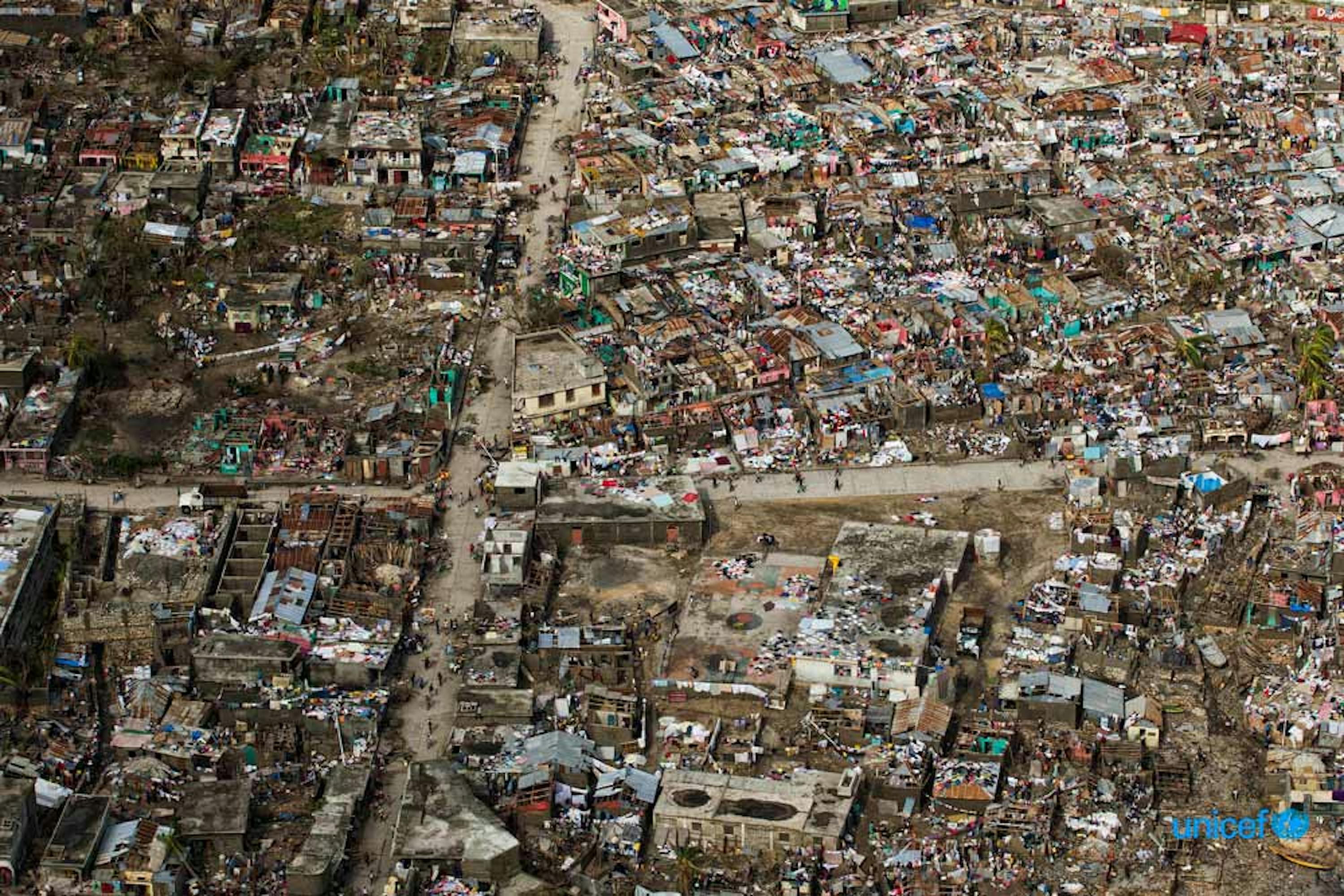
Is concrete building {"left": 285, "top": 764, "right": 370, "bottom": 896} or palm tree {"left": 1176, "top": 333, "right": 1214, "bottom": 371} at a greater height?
palm tree {"left": 1176, "top": 333, "right": 1214, "bottom": 371}

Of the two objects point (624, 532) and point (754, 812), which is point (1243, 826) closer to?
point (754, 812)

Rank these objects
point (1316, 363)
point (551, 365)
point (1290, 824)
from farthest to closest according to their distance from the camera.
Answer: point (1316, 363) < point (551, 365) < point (1290, 824)

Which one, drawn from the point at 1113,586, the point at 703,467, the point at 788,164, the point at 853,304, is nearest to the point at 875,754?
the point at 1113,586

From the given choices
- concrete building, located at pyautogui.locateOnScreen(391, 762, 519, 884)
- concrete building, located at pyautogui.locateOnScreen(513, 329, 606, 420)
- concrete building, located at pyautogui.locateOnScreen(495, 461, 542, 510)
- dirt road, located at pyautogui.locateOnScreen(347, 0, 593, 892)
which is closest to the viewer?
concrete building, located at pyautogui.locateOnScreen(391, 762, 519, 884)

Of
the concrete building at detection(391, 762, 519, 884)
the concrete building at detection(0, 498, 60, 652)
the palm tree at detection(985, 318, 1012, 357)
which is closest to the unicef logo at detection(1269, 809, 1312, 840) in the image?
the concrete building at detection(391, 762, 519, 884)

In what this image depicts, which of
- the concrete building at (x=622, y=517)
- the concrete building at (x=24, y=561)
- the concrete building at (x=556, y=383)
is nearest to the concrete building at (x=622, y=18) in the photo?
the concrete building at (x=556, y=383)

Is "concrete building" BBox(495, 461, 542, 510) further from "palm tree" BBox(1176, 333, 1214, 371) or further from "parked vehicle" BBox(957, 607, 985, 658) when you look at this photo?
"palm tree" BBox(1176, 333, 1214, 371)

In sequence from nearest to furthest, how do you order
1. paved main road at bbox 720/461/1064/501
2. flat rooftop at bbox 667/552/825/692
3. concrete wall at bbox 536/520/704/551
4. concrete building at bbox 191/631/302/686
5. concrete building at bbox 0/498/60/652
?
concrete building at bbox 191/631/302/686 → flat rooftop at bbox 667/552/825/692 → concrete building at bbox 0/498/60/652 → concrete wall at bbox 536/520/704/551 → paved main road at bbox 720/461/1064/501

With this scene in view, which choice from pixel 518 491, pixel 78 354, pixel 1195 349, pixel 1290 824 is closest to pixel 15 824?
pixel 518 491
